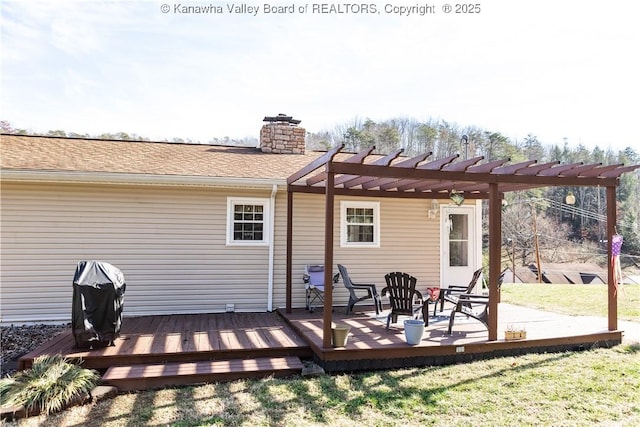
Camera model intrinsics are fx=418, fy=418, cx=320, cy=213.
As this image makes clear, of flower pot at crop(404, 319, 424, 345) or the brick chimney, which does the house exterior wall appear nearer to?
the brick chimney

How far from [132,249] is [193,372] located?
10.5 feet

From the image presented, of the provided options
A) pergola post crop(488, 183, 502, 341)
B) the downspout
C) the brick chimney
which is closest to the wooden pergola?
pergola post crop(488, 183, 502, 341)

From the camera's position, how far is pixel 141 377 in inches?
160

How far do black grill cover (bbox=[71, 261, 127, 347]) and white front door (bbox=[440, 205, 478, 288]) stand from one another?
5.79 m

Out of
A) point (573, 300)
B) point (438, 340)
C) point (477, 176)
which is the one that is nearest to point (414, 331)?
point (438, 340)

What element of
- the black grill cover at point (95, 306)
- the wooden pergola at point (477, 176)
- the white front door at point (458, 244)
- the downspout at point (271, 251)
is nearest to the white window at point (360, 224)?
the wooden pergola at point (477, 176)

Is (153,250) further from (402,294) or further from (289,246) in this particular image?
(402,294)

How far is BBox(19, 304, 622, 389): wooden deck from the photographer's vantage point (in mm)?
4391

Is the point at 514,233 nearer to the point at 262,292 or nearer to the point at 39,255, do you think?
the point at 262,292

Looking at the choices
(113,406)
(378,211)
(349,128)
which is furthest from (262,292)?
(349,128)

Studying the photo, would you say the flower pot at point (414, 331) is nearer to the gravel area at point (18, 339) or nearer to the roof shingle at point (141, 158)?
the roof shingle at point (141, 158)

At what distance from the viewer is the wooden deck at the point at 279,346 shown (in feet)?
14.4

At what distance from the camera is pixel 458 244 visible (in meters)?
8.28

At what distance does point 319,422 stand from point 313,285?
12.0ft
